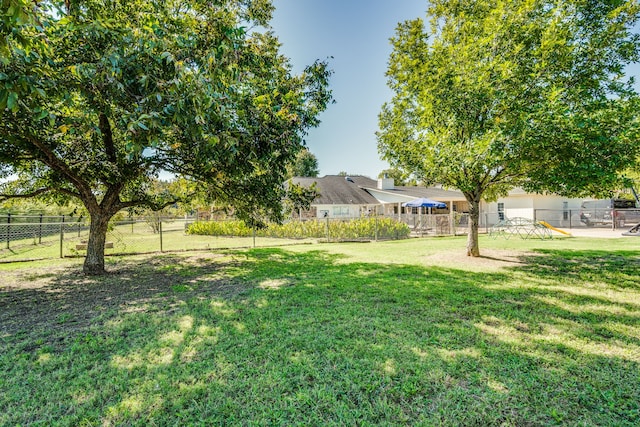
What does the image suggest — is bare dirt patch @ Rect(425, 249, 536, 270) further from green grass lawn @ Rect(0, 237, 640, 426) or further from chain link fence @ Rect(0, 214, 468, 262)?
chain link fence @ Rect(0, 214, 468, 262)

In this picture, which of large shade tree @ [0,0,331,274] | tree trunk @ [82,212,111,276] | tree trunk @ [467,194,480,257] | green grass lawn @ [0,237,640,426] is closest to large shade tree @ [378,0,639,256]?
tree trunk @ [467,194,480,257]

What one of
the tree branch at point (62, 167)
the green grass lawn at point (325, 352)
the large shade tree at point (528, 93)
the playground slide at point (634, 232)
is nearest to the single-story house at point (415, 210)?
the playground slide at point (634, 232)

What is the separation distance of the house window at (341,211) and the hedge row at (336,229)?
806 centimetres

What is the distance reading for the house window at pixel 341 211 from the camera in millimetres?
25725

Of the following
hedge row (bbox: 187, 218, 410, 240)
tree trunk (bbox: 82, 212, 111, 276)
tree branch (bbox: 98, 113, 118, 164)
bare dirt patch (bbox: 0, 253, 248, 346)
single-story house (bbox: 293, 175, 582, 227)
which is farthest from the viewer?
single-story house (bbox: 293, 175, 582, 227)

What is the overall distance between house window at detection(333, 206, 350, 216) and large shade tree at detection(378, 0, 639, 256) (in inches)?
667

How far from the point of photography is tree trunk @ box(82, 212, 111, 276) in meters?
7.64

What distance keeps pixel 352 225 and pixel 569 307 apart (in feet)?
38.0

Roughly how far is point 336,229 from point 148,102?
42.8 feet

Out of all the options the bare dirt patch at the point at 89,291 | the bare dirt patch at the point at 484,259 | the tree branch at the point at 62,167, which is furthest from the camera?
the bare dirt patch at the point at 484,259

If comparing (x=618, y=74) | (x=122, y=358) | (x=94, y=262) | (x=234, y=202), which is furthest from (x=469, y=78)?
(x=94, y=262)

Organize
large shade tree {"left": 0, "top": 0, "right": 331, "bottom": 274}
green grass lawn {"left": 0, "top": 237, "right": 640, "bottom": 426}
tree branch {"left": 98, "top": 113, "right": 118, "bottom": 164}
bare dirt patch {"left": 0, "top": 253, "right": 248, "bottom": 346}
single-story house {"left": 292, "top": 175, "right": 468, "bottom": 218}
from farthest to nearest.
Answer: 1. single-story house {"left": 292, "top": 175, "right": 468, "bottom": 218}
2. tree branch {"left": 98, "top": 113, "right": 118, "bottom": 164}
3. bare dirt patch {"left": 0, "top": 253, "right": 248, "bottom": 346}
4. large shade tree {"left": 0, "top": 0, "right": 331, "bottom": 274}
5. green grass lawn {"left": 0, "top": 237, "right": 640, "bottom": 426}

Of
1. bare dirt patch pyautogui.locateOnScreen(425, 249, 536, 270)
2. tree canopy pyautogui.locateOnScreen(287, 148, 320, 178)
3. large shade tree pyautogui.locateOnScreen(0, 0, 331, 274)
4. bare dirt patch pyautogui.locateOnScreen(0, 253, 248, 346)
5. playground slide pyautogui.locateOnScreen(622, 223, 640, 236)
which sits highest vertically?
tree canopy pyautogui.locateOnScreen(287, 148, 320, 178)

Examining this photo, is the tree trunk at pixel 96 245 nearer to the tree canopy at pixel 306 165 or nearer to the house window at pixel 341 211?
the house window at pixel 341 211
